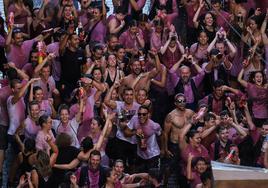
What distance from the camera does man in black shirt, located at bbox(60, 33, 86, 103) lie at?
14555 millimetres

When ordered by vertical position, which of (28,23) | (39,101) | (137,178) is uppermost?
(28,23)

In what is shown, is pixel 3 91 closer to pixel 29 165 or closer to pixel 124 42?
pixel 29 165

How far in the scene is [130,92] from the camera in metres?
13.6

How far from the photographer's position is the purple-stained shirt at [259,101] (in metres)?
14.0

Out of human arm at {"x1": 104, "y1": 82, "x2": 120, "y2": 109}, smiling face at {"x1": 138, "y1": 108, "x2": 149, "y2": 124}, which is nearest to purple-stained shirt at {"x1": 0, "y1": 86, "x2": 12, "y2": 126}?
human arm at {"x1": 104, "y1": 82, "x2": 120, "y2": 109}

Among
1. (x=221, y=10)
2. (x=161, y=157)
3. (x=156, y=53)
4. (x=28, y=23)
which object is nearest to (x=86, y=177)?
(x=161, y=157)

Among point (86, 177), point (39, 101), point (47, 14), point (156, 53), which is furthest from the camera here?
point (47, 14)

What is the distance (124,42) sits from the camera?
15273 millimetres

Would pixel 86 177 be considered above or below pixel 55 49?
below

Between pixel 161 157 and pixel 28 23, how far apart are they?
10.7ft

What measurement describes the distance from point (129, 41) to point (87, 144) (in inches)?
118

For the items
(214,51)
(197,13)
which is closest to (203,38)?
(214,51)

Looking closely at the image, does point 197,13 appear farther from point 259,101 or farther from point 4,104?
point 4,104

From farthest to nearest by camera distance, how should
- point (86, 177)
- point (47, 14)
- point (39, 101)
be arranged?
point (47, 14)
point (39, 101)
point (86, 177)
